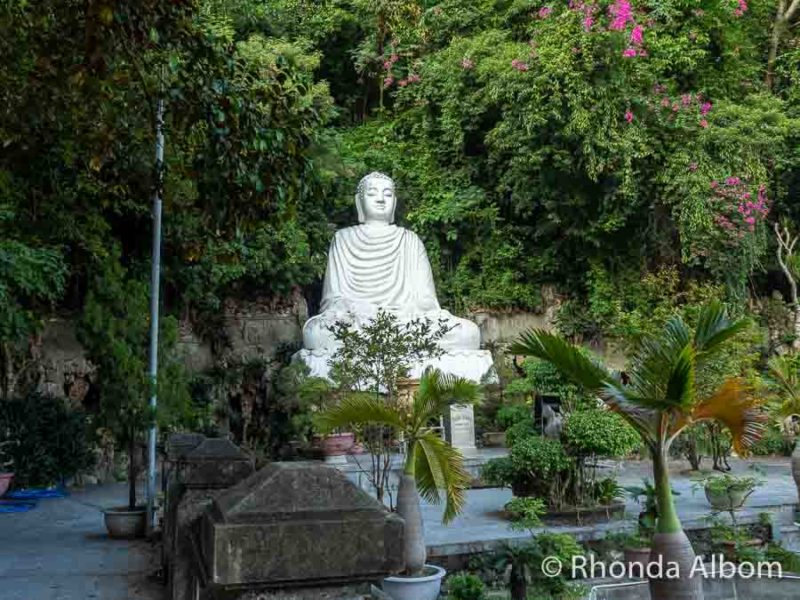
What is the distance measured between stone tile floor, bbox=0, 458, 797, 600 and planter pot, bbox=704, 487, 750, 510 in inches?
7.4

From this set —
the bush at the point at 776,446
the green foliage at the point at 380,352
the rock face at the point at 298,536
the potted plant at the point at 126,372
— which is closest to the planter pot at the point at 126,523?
the potted plant at the point at 126,372

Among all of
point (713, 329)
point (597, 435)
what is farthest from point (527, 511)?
point (713, 329)

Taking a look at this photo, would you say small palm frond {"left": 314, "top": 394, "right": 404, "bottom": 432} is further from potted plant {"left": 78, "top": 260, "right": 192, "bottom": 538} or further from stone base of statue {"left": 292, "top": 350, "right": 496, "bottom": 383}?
stone base of statue {"left": 292, "top": 350, "right": 496, "bottom": 383}

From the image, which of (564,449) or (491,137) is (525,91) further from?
(564,449)

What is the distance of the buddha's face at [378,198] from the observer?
14.1 m

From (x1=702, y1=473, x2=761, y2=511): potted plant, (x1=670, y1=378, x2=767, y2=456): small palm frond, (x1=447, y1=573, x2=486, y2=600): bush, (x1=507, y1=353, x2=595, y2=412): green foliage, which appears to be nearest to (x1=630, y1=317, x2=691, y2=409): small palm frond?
(x1=670, y1=378, x2=767, y2=456): small palm frond

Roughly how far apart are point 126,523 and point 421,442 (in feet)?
10.2

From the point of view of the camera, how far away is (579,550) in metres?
5.59

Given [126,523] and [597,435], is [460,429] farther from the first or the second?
[126,523]

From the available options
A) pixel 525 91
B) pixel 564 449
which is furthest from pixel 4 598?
pixel 525 91

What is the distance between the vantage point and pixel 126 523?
7.09 meters

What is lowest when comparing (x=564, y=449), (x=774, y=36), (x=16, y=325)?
(x=564, y=449)

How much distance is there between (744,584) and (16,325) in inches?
286

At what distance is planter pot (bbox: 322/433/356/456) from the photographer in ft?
32.9
